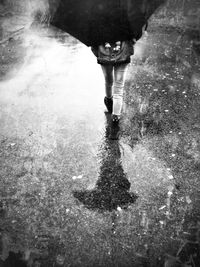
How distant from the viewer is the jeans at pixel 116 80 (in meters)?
4.11

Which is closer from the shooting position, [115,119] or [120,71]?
[120,71]

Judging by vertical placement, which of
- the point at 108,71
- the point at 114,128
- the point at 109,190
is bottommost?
the point at 109,190

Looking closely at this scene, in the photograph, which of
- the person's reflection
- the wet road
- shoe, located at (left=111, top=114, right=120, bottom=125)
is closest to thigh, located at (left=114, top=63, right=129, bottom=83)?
shoe, located at (left=111, top=114, right=120, bottom=125)

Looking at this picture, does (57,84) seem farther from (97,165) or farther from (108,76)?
(97,165)

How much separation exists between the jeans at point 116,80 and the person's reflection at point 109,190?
74cm

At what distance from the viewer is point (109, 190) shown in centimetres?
385

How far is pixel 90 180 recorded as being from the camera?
158 inches

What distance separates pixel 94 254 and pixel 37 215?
0.84 metres

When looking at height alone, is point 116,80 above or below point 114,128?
above

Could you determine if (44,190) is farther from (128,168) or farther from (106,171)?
(128,168)

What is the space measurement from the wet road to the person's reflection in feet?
0.04

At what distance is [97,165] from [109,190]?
483 mm

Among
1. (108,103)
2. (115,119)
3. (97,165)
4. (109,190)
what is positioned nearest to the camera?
(109,190)

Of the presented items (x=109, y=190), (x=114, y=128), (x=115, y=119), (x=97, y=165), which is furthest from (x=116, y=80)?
(x=109, y=190)
